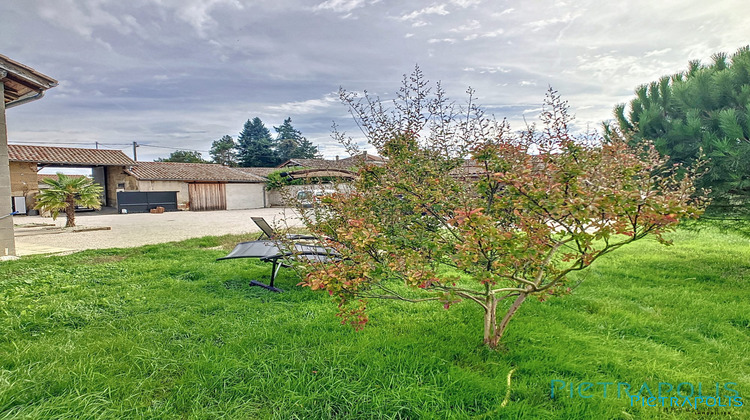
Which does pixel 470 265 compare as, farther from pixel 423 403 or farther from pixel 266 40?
pixel 266 40

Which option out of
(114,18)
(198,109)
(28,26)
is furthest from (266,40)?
(198,109)

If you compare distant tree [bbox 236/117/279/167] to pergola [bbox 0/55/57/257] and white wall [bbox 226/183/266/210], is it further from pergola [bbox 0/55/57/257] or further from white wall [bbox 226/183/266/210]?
pergola [bbox 0/55/57/257]

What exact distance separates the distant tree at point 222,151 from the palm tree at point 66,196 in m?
35.0

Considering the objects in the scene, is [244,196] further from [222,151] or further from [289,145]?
[222,151]

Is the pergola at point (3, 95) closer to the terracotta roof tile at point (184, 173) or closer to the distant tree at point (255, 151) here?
the terracotta roof tile at point (184, 173)

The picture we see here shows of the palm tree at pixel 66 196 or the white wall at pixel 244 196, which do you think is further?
the white wall at pixel 244 196

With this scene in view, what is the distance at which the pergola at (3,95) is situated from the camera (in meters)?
5.55

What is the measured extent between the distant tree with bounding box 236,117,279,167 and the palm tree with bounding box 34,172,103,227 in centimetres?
A: 2769

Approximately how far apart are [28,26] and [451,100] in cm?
915

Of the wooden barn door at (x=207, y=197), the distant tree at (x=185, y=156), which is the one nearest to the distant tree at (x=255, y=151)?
the distant tree at (x=185, y=156)

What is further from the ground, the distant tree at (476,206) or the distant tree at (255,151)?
the distant tree at (255,151)

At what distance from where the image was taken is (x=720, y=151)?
12.4 ft

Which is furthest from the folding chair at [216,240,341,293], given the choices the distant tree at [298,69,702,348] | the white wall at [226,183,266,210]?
the white wall at [226,183,266,210]

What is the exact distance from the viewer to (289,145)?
38469mm
